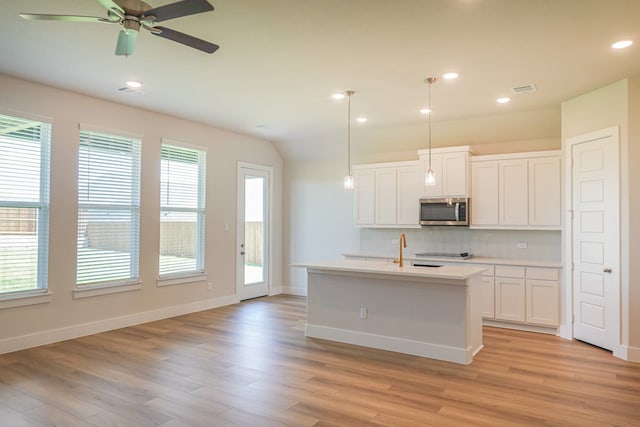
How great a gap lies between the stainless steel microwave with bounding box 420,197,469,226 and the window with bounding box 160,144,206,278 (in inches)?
134

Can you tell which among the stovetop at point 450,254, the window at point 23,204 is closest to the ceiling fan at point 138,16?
the window at point 23,204

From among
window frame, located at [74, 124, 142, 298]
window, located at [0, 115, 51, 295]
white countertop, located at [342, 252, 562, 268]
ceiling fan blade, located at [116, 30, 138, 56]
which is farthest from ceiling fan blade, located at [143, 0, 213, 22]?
white countertop, located at [342, 252, 562, 268]

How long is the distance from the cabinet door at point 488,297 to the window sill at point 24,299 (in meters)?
5.27

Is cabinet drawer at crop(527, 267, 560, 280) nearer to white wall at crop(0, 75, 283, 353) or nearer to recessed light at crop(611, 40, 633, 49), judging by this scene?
recessed light at crop(611, 40, 633, 49)

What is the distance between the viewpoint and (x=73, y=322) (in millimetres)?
5016

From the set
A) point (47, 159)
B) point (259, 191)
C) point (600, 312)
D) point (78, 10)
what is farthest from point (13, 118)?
point (600, 312)

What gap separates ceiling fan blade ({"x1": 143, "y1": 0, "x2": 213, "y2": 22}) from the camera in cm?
244

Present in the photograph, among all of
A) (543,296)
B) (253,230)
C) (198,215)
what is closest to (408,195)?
(543,296)

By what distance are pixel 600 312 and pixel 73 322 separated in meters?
5.94

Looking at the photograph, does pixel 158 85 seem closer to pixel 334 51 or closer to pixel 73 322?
pixel 334 51

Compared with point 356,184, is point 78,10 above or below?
above

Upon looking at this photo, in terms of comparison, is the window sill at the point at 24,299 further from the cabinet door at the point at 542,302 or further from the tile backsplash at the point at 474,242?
the cabinet door at the point at 542,302

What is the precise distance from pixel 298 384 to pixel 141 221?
133 inches

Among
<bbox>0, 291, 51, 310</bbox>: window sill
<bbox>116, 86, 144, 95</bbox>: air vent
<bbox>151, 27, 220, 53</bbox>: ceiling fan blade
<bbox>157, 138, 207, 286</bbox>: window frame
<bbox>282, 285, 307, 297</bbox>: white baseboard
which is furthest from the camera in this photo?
<bbox>282, 285, 307, 297</bbox>: white baseboard
